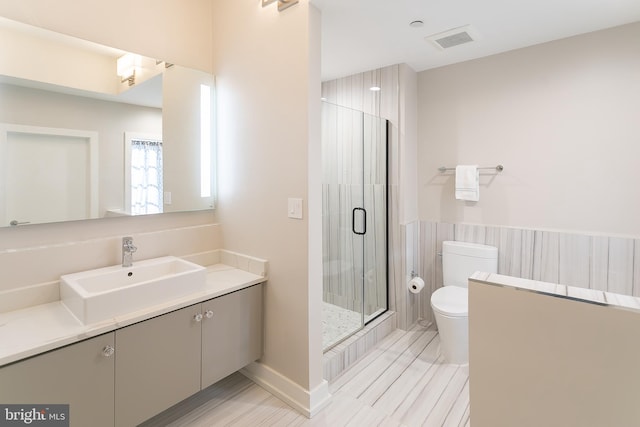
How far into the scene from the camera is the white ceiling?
1.96m

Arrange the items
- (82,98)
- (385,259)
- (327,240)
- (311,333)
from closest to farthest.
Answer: (82,98), (311,333), (327,240), (385,259)

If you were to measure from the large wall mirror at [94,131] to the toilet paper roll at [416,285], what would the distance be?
1.91m

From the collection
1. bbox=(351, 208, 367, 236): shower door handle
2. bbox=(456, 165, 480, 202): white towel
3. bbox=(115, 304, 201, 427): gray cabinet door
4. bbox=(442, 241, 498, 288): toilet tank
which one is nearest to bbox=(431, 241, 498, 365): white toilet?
bbox=(442, 241, 498, 288): toilet tank

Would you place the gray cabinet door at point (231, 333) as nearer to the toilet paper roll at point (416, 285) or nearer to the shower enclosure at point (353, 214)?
the shower enclosure at point (353, 214)

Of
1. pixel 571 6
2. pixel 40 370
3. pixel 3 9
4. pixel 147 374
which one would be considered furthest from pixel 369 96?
pixel 40 370

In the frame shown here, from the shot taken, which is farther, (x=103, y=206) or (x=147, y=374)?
(x=103, y=206)

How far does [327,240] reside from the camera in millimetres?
2850

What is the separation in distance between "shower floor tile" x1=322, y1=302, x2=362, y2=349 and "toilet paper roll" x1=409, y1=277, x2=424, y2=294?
0.55 metres

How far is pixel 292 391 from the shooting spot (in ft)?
6.59

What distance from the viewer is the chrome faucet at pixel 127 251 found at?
194 cm

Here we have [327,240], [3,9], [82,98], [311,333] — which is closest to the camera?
[3,9]

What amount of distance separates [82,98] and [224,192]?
100 cm

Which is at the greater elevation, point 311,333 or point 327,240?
point 327,240

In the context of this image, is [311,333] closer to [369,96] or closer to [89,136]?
[89,136]
